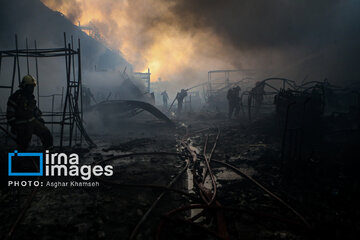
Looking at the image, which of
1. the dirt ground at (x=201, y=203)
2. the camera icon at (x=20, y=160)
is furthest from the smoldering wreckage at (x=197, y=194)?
the camera icon at (x=20, y=160)

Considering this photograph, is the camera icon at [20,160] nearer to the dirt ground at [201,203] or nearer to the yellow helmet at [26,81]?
the dirt ground at [201,203]

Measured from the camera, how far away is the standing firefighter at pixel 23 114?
214 inches

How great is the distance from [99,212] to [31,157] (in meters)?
3.48

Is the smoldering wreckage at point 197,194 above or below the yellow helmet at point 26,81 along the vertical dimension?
below

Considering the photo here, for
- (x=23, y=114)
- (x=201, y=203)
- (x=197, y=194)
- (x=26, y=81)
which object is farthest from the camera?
(x=26, y=81)

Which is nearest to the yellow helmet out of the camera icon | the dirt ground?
the camera icon

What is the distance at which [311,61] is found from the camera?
27188 millimetres

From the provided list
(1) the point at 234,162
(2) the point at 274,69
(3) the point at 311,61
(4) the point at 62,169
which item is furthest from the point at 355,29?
(4) the point at 62,169

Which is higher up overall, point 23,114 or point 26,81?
point 26,81

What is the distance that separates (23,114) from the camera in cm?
561

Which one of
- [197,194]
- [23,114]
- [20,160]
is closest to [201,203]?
[197,194]

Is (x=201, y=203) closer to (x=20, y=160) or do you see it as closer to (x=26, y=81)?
(x=20, y=160)

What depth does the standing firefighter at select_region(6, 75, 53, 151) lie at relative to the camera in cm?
543

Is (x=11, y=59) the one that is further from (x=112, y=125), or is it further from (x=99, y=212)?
(x=99, y=212)
